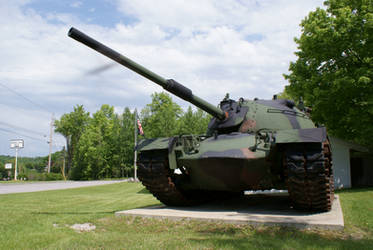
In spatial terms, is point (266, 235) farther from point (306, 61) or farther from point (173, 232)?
point (306, 61)

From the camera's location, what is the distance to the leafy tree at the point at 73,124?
55438 mm

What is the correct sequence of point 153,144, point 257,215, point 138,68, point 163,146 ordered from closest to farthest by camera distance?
point 138,68, point 257,215, point 163,146, point 153,144

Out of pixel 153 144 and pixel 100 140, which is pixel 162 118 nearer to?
pixel 100 140

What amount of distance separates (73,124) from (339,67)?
46.2 m

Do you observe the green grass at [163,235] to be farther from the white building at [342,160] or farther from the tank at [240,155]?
the white building at [342,160]

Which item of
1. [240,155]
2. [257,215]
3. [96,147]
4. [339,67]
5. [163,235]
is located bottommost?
[163,235]

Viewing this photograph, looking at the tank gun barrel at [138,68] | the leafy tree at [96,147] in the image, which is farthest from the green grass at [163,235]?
the leafy tree at [96,147]

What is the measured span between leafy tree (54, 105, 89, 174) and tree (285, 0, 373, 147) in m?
43.2

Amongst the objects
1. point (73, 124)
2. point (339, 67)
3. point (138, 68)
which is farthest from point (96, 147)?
point (138, 68)

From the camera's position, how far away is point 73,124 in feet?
183

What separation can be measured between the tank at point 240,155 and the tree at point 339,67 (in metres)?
7.90

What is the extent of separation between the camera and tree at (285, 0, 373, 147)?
A: 15609 mm

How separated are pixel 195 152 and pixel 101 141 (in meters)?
45.4

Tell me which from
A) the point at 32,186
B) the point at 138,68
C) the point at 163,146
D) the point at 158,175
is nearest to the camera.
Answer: the point at 138,68
